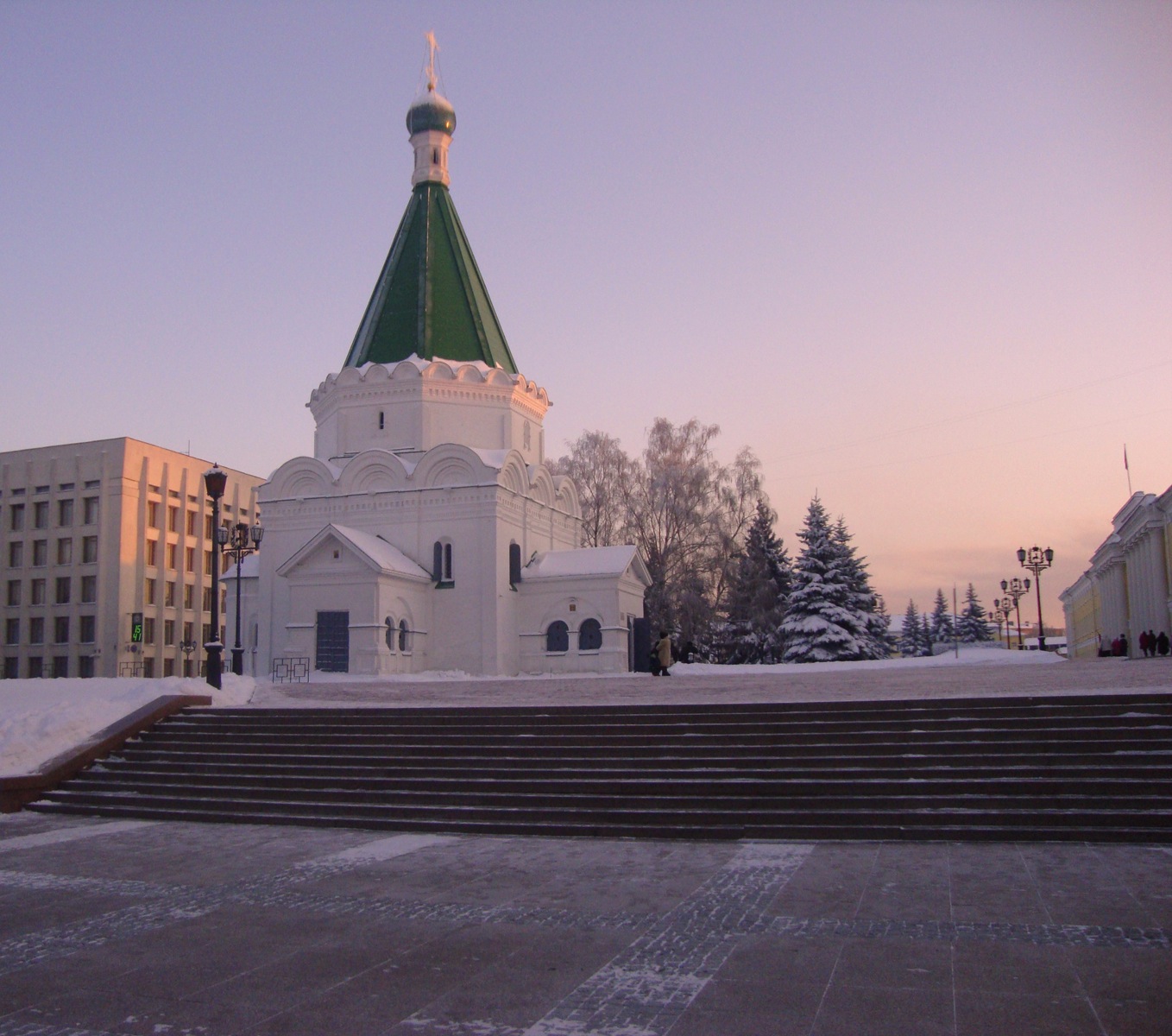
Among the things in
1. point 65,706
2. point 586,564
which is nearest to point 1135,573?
point 586,564

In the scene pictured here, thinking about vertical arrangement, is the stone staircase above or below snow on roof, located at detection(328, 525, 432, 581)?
below

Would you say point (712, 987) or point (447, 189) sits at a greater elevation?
point (447, 189)

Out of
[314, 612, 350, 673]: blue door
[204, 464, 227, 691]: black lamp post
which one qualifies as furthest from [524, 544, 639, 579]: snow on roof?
[204, 464, 227, 691]: black lamp post

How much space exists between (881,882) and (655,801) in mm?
3466

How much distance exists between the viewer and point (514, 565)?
34844 millimetres

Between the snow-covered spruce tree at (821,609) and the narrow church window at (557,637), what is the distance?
1111 cm

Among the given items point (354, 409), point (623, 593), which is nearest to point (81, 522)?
point (354, 409)

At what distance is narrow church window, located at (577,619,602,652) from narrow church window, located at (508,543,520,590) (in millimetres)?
2642

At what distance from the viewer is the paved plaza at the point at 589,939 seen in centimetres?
512

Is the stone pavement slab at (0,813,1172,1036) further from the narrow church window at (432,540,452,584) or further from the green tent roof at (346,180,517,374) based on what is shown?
the green tent roof at (346,180,517,374)

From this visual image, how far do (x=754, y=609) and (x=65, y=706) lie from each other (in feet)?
104

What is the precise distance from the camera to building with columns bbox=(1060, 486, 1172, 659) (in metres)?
36.5

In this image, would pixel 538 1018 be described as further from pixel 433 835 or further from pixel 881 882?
pixel 433 835

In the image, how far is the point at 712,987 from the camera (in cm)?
548
